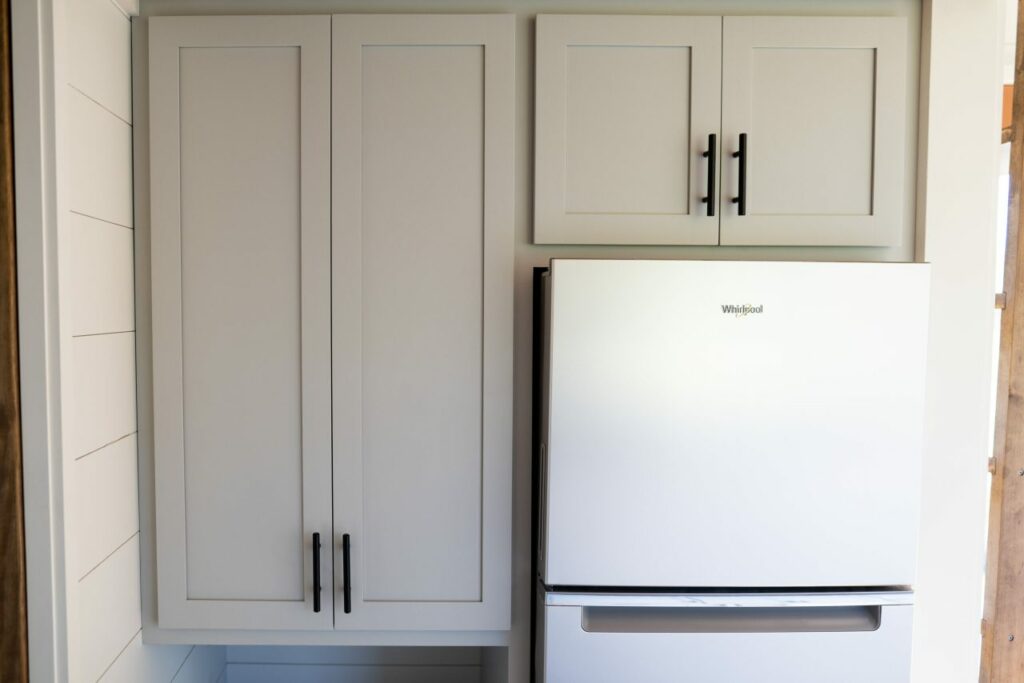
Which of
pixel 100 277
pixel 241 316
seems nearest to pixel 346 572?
pixel 241 316

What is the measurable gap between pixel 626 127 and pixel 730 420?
55 centimetres

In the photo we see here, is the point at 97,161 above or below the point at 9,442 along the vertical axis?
above

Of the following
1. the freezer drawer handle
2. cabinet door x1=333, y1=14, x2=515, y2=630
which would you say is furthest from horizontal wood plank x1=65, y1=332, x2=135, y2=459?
the freezer drawer handle

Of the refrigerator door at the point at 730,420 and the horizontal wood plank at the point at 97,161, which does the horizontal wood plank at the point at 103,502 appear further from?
the refrigerator door at the point at 730,420

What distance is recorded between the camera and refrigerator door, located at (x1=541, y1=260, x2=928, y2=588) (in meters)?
1.09

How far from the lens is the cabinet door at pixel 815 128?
1.20 m

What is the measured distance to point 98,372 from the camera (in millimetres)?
1096

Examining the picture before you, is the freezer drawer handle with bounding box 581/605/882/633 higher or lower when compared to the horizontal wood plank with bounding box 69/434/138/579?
lower

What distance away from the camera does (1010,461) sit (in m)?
1.39

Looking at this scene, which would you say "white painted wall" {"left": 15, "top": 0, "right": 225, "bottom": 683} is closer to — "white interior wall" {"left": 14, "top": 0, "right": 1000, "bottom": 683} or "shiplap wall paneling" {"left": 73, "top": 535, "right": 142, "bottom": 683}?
"shiplap wall paneling" {"left": 73, "top": 535, "right": 142, "bottom": 683}

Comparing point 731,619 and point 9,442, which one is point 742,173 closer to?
point 731,619

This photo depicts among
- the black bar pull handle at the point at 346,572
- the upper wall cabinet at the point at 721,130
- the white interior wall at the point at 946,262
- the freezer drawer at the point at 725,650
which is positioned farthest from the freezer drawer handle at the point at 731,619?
the upper wall cabinet at the point at 721,130

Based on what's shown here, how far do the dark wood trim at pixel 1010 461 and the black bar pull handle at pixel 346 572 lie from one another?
4.30ft

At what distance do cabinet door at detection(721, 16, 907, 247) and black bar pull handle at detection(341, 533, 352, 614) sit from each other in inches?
35.0
